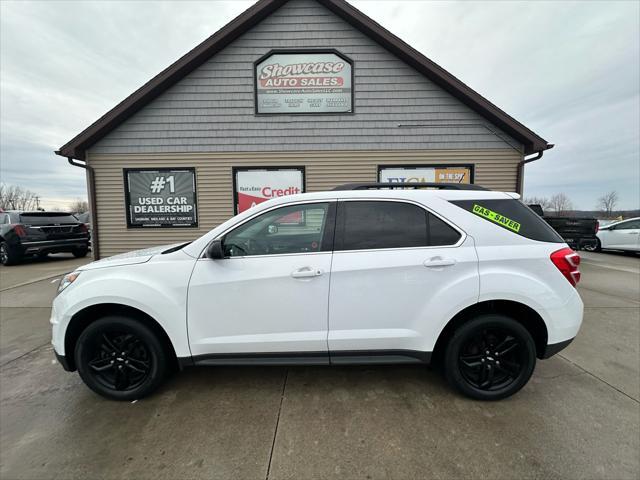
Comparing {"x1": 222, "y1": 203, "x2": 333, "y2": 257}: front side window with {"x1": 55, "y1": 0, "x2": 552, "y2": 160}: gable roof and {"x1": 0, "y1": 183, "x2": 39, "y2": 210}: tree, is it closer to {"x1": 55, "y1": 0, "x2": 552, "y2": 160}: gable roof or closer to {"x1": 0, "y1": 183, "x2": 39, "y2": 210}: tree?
{"x1": 55, "y1": 0, "x2": 552, "y2": 160}: gable roof

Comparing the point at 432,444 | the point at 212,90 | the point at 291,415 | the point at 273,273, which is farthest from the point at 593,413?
the point at 212,90

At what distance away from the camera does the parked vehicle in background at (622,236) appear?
Result: 1005cm

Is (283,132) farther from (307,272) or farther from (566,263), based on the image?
(566,263)

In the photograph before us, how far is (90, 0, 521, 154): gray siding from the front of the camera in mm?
6949

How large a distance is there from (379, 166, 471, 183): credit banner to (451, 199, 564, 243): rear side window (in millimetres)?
4713

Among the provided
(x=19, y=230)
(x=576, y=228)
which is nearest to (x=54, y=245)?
(x=19, y=230)

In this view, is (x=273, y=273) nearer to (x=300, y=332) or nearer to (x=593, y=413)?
(x=300, y=332)

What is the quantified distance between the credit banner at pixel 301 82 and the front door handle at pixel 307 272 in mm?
5723

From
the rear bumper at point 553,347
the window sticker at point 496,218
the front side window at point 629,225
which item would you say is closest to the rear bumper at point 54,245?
the window sticker at point 496,218

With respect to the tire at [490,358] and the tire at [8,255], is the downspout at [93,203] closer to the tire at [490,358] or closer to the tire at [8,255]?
the tire at [8,255]

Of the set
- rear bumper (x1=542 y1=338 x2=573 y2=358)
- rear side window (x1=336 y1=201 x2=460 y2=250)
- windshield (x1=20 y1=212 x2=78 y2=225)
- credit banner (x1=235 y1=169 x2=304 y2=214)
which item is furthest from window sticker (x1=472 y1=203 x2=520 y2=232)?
windshield (x1=20 y1=212 x2=78 y2=225)

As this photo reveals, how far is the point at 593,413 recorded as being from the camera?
229 cm

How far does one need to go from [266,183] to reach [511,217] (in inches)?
218

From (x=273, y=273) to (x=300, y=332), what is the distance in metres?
0.52
